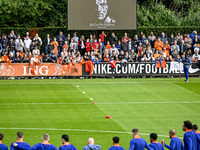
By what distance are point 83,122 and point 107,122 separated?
100 cm

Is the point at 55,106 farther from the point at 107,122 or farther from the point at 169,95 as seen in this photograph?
the point at 169,95

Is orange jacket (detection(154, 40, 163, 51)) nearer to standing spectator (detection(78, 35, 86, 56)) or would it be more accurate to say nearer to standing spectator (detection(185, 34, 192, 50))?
standing spectator (detection(185, 34, 192, 50))

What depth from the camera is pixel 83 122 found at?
16969 mm

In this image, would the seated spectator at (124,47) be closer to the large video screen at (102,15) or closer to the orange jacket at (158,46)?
the large video screen at (102,15)

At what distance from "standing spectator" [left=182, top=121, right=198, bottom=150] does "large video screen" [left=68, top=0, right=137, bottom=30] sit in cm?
2164

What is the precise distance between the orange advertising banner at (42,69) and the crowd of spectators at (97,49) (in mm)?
486

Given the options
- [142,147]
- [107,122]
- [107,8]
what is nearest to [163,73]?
[107,8]

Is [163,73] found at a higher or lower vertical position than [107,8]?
lower

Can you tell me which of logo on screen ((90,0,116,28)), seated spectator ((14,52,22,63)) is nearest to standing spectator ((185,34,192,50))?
logo on screen ((90,0,116,28))

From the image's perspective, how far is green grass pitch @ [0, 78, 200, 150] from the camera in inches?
605

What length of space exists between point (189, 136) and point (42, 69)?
768 inches

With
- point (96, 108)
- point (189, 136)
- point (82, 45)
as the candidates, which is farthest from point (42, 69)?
point (189, 136)

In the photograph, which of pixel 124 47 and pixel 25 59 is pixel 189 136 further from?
pixel 124 47

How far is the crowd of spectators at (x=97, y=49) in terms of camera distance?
29372 mm
